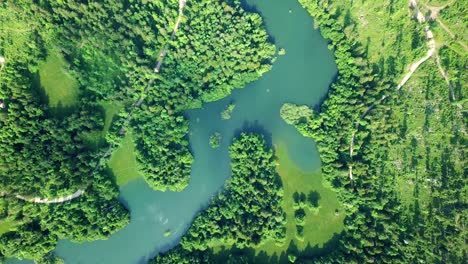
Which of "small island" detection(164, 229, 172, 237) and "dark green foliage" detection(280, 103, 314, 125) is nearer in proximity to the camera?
"small island" detection(164, 229, 172, 237)

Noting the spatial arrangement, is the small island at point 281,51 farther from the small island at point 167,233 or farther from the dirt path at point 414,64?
the small island at point 167,233

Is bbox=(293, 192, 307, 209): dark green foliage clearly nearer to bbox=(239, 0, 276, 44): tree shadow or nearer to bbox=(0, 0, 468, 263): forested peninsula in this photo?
bbox=(0, 0, 468, 263): forested peninsula

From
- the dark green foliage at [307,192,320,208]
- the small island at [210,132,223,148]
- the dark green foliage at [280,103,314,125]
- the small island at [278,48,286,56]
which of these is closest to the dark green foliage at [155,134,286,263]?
the small island at [210,132,223,148]

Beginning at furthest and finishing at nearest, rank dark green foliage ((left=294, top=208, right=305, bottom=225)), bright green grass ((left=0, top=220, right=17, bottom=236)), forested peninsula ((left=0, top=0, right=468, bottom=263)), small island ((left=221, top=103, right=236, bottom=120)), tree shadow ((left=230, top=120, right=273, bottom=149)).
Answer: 1. tree shadow ((left=230, top=120, right=273, bottom=149))
2. small island ((left=221, top=103, right=236, bottom=120))
3. dark green foliage ((left=294, top=208, right=305, bottom=225))
4. bright green grass ((left=0, top=220, right=17, bottom=236))
5. forested peninsula ((left=0, top=0, right=468, bottom=263))

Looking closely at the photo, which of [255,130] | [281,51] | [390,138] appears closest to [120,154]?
[255,130]

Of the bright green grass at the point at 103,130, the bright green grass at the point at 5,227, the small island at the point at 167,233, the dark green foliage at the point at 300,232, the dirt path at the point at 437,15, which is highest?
the dirt path at the point at 437,15

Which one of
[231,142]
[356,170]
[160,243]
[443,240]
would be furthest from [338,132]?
[160,243]

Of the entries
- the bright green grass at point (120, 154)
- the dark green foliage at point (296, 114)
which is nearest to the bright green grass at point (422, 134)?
the dark green foliage at point (296, 114)

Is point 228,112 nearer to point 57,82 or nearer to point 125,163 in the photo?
point 125,163
